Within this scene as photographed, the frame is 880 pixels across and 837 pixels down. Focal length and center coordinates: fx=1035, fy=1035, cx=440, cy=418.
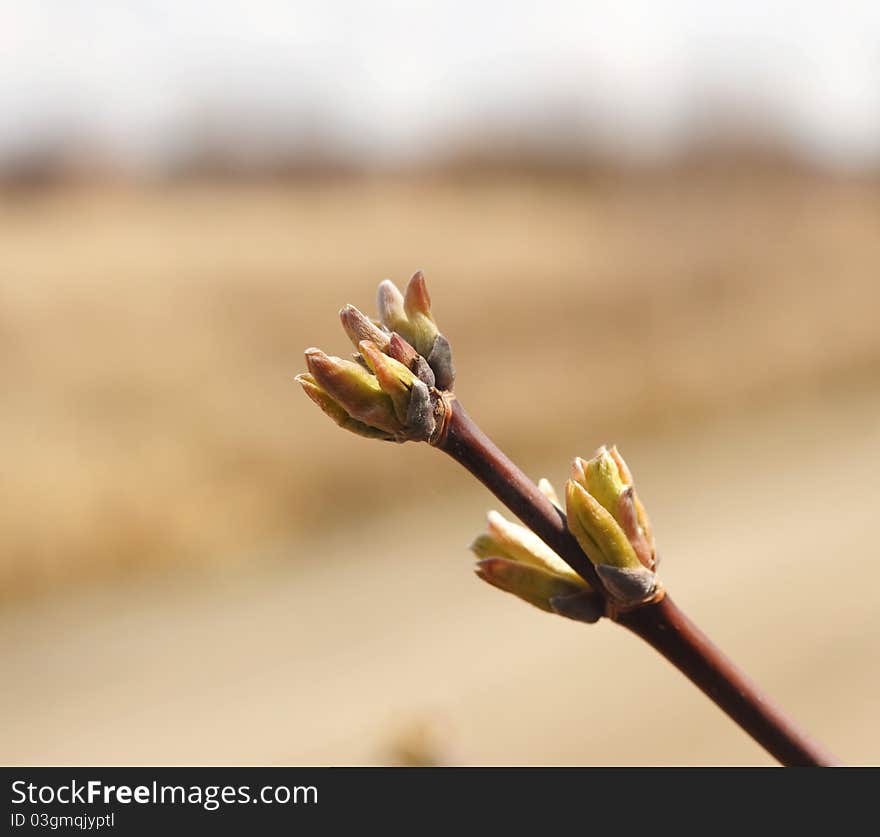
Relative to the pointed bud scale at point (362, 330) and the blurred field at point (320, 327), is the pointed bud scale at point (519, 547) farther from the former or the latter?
the blurred field at point (320, 327)

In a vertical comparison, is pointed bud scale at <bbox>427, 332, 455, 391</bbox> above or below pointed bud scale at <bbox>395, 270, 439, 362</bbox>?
below

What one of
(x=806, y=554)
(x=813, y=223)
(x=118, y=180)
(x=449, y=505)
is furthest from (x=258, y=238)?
(x=813, y=223)

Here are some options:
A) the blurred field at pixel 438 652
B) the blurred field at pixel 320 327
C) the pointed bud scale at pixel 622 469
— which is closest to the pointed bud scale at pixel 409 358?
the pointed bud scale at pixel 622 469

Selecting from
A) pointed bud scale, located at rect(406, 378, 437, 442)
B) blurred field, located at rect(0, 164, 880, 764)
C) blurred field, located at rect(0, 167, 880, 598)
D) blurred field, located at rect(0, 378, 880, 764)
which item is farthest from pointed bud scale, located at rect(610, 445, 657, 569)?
blurred field, located at rect(0, 167, 880, 598)

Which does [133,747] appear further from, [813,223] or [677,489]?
[813,223]

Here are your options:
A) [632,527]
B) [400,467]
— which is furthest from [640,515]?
Answer: [400,467]

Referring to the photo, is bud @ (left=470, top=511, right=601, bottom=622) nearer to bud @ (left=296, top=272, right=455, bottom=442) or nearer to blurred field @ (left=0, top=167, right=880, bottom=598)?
bud @ (left=296, top=272, right=455, bottom=442)
